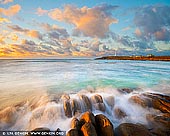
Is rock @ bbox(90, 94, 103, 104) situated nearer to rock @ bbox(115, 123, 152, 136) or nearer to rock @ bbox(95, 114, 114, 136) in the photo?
rock @ bbox(95, 114, 114, 136)

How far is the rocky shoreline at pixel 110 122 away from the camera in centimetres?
565

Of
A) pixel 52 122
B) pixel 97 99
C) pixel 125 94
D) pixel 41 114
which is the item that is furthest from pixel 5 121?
pixel 125 94

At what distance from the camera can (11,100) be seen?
35.9 feet

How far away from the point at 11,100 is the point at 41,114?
377cm

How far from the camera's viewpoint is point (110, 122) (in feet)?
19.9

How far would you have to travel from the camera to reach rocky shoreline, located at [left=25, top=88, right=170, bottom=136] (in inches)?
223

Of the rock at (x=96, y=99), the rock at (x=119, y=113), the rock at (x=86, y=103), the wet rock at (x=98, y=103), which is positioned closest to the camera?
the rock at (x=119, y=113)

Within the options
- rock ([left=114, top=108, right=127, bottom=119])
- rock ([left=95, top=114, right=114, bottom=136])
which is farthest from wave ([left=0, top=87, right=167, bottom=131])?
rock ([left=95, top=114, right=114, bottom=136])

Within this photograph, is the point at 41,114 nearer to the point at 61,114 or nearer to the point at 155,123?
the point at 61,114

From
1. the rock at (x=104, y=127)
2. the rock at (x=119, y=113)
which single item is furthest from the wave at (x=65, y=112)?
the rock at (x=104, y=127)

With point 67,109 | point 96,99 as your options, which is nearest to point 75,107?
point 67,109

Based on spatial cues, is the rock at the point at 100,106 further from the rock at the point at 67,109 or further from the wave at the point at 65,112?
the rock at the point at 67,109

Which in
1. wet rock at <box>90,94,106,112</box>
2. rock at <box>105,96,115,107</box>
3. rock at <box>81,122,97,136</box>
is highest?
rock at <box>81,122,97,136</box>

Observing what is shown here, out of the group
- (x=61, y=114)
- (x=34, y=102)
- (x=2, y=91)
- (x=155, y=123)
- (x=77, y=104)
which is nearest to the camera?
(x=155, y=123)
